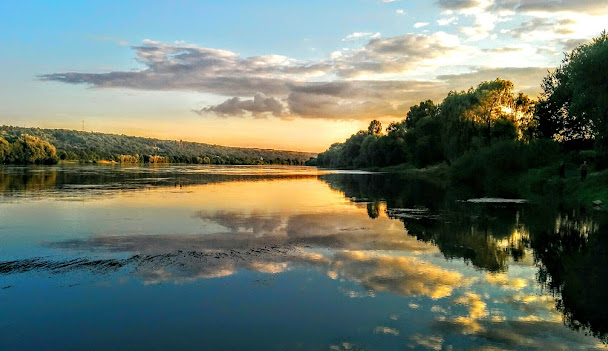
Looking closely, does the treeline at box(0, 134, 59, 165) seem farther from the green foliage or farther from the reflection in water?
the reflection in water

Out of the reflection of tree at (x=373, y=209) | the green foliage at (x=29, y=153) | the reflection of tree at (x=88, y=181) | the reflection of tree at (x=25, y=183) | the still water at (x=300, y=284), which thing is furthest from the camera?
the green foliage at (x=29, y=153)

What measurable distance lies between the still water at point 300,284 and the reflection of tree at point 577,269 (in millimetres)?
55

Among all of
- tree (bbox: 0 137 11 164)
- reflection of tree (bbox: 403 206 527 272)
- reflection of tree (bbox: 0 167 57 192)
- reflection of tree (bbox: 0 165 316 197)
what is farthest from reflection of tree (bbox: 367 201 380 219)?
tree (bbox: 0 137 11 164)

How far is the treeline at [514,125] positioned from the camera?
36.1m

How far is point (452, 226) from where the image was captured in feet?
69.4

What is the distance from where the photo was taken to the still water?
8.27 metres

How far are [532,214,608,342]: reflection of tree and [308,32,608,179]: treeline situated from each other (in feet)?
62.5

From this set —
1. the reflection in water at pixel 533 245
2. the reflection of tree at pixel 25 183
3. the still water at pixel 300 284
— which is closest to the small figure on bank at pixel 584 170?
the reflection in water at pixel 533 245

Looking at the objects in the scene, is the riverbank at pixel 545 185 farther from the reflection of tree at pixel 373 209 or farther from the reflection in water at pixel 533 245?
the reflection of tree at pixel 373 209

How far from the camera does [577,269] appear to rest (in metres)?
13.0

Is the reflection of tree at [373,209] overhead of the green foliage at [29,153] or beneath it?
beneath

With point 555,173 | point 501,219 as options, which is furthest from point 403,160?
point 501,219

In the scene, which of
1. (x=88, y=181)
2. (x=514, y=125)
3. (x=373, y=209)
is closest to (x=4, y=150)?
(x=88, y=181)

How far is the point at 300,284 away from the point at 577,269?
25.0 ft
